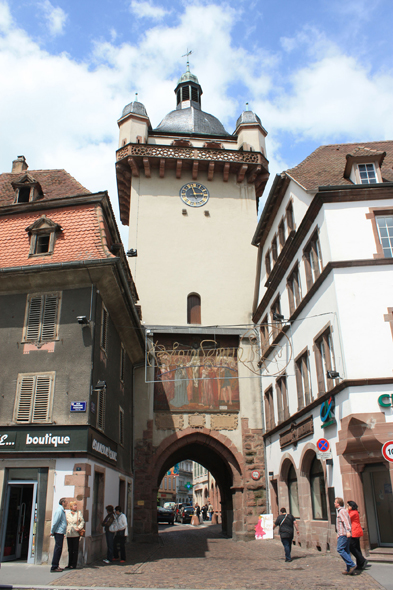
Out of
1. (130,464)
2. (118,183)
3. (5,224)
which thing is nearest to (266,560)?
(130,464)

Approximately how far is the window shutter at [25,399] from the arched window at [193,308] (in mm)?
12731

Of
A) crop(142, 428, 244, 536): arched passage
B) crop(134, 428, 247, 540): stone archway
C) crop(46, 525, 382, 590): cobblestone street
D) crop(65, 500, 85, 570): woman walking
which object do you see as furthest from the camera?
crop(142, 428, 244, 536): arched passage

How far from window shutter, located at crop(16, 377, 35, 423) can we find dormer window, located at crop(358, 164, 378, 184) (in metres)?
10.9

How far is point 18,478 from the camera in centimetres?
1284

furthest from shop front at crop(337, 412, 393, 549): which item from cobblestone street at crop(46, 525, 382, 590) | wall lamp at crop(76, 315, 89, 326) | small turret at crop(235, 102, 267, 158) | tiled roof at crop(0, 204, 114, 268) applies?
small turret at crop(235, 102, 267, 158)

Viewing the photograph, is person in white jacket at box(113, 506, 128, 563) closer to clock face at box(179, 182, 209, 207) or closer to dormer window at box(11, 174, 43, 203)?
dormer window at box(11, 174, 43, 203)

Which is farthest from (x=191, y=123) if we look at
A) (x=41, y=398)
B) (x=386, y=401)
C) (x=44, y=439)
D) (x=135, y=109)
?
(x=386, y=401)

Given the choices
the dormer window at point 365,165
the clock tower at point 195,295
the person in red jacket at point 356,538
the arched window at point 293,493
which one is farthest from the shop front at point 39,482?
the dormer window at point 365,165

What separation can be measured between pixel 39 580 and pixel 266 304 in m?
15.0

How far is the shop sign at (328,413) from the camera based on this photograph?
13.4 meters

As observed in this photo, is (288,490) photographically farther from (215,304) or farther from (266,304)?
(215,304)

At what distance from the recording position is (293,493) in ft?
61.4

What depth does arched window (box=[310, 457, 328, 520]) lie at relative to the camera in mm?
15078

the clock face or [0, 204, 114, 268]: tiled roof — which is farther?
the clock face
